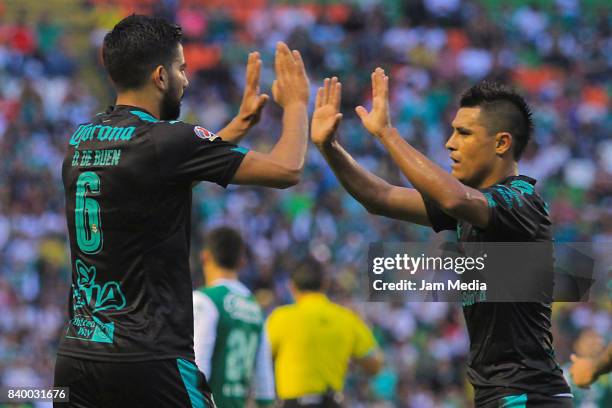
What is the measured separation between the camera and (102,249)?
4.38m

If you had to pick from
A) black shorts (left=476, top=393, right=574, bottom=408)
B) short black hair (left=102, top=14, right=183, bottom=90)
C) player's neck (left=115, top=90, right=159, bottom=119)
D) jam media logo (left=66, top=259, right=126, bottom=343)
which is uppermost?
short black hair (left=102, top=14, right=183, bottom=90)

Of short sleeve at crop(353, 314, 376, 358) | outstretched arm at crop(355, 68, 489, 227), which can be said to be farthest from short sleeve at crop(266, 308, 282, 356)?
outstretched arm at crop(355, 68, 489, 227)

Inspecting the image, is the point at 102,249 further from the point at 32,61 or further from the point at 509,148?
the point at 32,61

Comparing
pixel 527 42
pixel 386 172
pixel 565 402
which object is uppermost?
pixel 527 42

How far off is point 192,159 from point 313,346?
4181 mm

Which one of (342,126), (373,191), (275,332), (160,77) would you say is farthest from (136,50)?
(342,126)

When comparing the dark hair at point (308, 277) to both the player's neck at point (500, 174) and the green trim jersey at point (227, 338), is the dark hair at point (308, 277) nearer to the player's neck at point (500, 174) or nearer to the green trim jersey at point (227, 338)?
the green trim jersey at point (227, 338)

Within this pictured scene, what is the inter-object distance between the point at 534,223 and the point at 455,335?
10100 millimetres

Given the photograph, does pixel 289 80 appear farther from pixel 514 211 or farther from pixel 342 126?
pixel 342 126

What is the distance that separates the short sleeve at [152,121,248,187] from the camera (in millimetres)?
4324

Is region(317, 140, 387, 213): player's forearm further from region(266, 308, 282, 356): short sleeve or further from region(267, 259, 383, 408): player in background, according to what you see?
region(266, 308, 282, 356): short sleeve

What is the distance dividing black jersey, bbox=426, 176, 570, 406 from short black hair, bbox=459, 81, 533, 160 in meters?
0.33

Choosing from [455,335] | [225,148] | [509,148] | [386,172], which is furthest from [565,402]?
[386,172]

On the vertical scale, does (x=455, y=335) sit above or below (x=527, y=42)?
below
